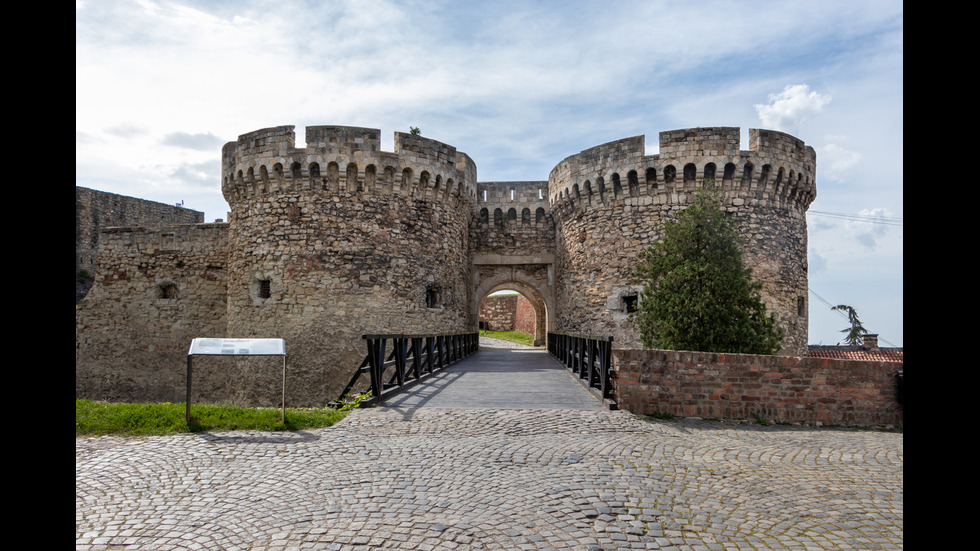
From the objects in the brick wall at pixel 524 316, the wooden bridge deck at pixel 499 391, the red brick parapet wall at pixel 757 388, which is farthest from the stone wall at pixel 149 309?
the brick wall at pixel 524 316

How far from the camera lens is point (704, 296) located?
27.8ft

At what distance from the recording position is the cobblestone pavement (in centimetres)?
303

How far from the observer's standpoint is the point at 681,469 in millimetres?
4352

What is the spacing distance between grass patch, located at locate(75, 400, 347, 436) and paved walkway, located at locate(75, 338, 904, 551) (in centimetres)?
24

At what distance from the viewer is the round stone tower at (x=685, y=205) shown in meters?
12.5

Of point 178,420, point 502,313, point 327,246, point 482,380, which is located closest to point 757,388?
point 482,380

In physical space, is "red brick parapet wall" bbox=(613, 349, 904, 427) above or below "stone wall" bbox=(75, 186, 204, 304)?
below

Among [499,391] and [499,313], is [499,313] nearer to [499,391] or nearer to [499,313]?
[499,313]

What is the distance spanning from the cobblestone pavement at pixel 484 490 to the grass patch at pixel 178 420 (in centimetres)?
28

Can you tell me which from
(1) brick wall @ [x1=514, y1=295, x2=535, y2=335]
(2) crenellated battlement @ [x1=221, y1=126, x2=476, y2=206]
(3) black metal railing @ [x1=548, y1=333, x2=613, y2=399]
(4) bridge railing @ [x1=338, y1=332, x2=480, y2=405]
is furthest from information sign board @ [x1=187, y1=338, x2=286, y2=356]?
(1) brick wall @ [x1=514, y1=295, x2=535, y2=335]

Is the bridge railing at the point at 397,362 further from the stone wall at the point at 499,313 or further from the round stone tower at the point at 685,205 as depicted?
the stone wall at the point at 499,313

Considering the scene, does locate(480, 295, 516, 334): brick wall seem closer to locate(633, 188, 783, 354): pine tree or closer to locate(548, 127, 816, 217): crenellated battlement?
locate(548, 127, 816, 217): crenellated battlement
